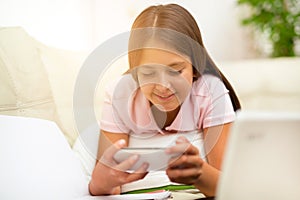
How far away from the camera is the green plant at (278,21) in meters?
2.08

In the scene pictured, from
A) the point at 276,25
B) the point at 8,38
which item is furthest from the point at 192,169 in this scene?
the point at 276,25

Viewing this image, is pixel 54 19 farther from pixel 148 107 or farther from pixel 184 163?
pixel 184 163

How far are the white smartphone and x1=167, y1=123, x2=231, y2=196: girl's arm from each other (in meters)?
0.02

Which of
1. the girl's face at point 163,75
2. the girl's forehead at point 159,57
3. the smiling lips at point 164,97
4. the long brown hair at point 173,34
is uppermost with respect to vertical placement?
the long brown hair at point 173,34

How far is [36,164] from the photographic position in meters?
0.97

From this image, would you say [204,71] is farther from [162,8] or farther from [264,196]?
[264,196]

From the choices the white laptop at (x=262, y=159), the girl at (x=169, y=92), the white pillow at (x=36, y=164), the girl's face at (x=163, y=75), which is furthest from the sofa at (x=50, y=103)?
the white laptop at (x=262, y=159)

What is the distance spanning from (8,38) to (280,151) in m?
1.04

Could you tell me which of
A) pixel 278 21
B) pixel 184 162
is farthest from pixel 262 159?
pixel 278 21

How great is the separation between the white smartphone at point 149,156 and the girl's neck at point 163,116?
0.51 m

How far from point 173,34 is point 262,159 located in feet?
2.48

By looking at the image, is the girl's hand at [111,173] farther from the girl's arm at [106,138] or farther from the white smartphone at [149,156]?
the girl's arm at [106,138]

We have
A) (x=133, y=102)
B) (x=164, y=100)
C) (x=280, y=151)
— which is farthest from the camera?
(x=133, y=102)

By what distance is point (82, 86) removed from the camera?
1303 millimetres
